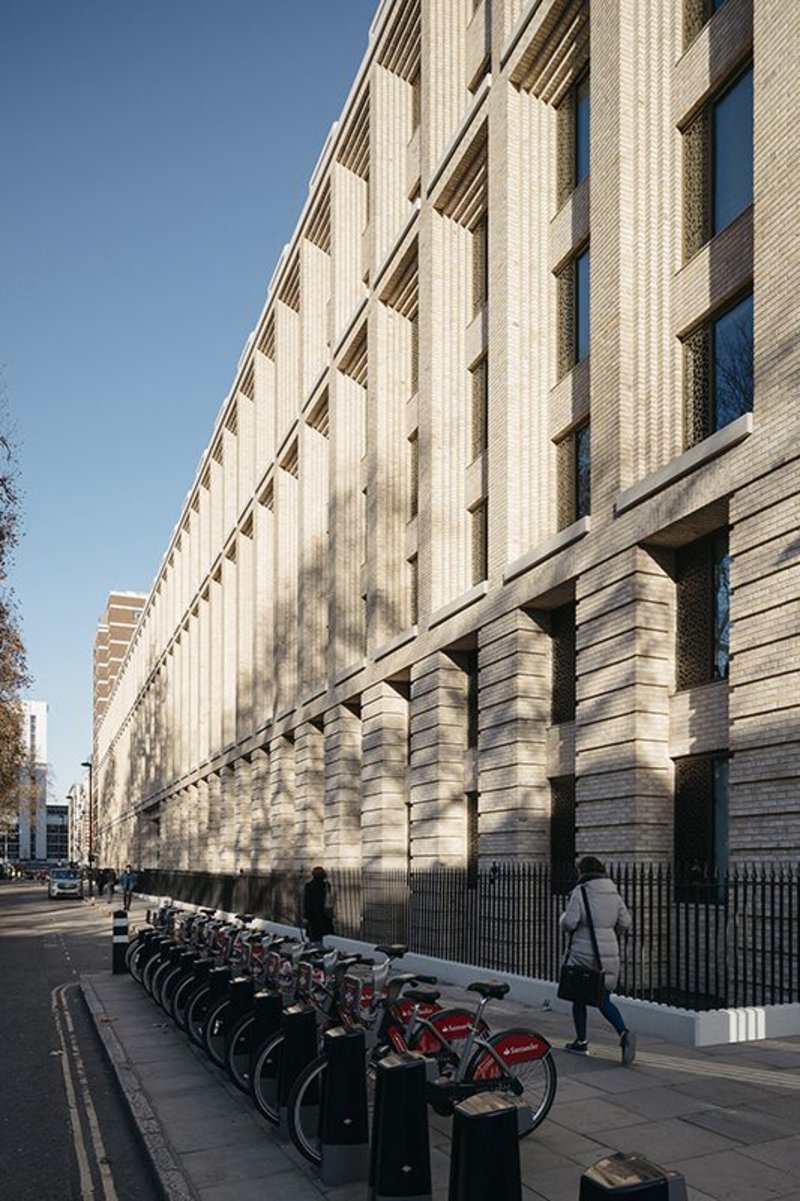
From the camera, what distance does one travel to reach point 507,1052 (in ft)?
23.9

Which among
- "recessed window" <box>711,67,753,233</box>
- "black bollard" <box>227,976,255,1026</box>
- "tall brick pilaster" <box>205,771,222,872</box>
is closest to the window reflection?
"recessed window" <box>711,67,753,233</box>

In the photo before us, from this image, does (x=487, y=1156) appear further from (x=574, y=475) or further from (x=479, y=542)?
(x=479, y=542)

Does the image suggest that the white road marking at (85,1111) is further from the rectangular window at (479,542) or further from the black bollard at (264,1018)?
the rectangular window at (479,542)

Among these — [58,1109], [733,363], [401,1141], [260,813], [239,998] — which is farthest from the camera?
[260,813]

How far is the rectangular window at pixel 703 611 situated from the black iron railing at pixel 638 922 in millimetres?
2551

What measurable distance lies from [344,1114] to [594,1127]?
6.11ft

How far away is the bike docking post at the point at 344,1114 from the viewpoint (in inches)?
263

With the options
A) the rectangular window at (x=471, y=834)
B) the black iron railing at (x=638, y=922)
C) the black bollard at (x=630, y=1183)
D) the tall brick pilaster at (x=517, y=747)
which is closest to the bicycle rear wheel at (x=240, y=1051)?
the black iron railing at (x=638, y=922)

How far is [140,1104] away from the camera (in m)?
9.02

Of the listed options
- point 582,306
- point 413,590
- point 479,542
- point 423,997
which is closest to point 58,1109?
point 423,997

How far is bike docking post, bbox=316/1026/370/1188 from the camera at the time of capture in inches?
263

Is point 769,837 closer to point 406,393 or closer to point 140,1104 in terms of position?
point 140,1104

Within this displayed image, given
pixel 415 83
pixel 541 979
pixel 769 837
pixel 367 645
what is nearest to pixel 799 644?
pixel 769 837

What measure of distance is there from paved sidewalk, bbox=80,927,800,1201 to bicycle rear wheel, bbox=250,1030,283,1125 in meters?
0.15
